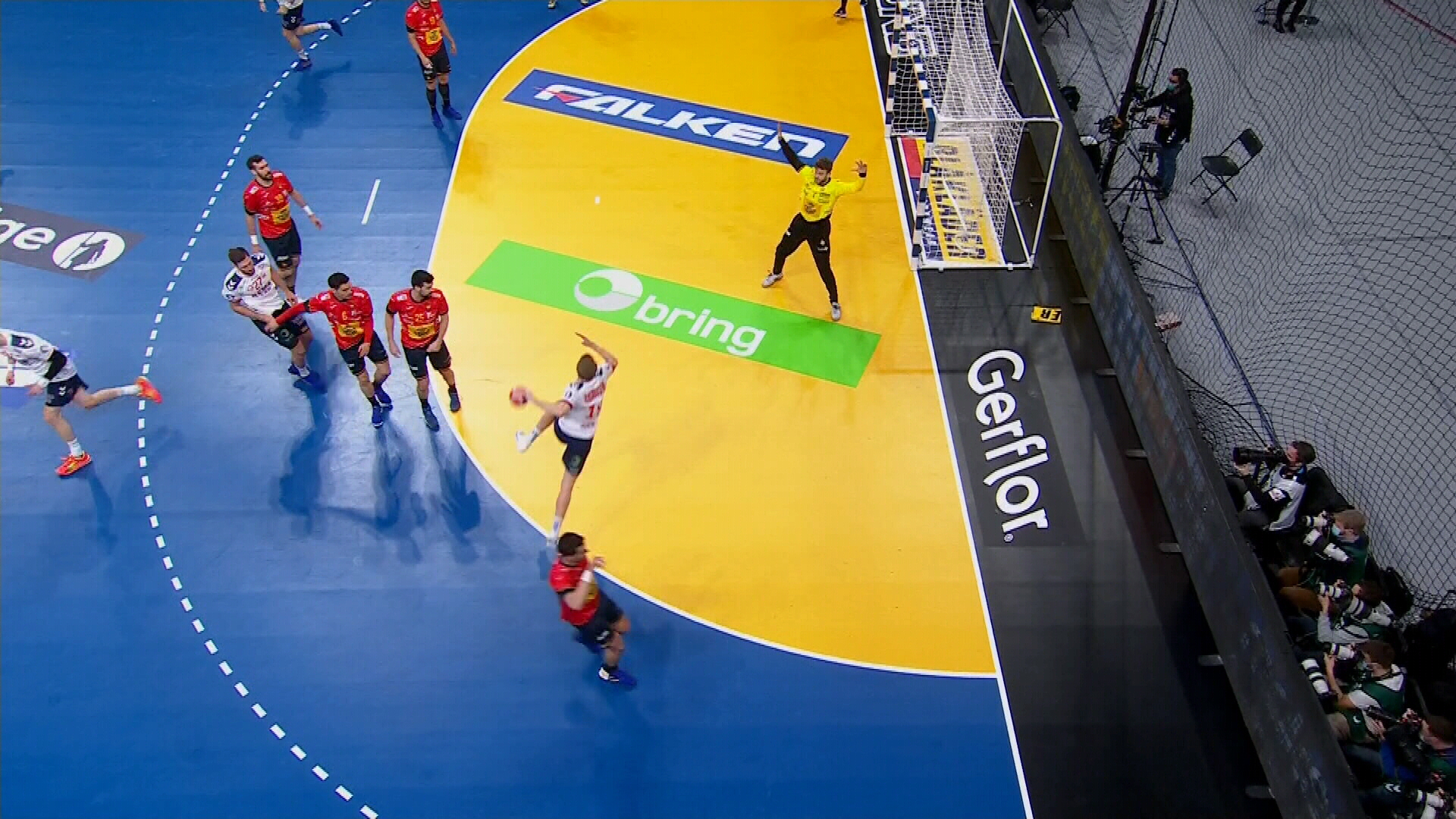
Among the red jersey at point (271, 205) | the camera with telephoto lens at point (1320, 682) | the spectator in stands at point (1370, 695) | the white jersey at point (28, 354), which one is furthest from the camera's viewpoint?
the red jersey at point (271, 205)

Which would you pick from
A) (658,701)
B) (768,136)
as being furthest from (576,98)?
(658,701)

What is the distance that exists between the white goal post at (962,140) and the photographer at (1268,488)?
14.3 feet

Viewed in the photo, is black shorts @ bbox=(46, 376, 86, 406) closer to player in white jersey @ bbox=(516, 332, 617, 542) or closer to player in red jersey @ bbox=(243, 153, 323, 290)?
player in red jersey @ bbox=(243, 153, 323, 290)

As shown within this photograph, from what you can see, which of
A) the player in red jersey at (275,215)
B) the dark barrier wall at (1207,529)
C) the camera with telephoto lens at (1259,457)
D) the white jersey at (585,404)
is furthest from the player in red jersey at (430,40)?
the camera with telephoto lens at (1259,457)

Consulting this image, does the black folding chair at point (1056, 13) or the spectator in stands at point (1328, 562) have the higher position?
the black folding chair at point (1056, 13)

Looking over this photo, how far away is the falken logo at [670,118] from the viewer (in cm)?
1489

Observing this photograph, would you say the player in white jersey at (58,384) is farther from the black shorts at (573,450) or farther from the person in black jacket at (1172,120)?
the person in black jacket at (1172,120)

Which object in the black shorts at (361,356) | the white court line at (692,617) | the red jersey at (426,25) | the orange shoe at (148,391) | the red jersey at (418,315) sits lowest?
the white court line at (692,617)

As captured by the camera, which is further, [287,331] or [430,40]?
[430,40]

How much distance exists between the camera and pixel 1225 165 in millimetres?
13109

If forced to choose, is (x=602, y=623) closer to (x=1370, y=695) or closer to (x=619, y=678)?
(x=619, y=678)

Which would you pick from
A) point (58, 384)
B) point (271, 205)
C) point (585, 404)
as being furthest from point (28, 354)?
point (585, 404)

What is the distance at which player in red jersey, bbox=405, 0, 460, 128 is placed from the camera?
14.3m

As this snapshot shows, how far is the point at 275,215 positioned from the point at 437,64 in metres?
4.28
